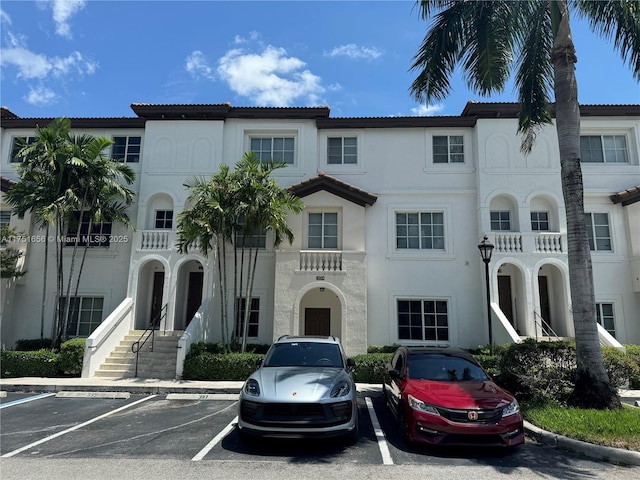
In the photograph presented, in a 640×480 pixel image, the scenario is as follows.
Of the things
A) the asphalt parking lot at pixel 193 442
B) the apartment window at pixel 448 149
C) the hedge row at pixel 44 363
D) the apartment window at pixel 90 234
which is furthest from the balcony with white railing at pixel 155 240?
the apartment window at pixel 448 149

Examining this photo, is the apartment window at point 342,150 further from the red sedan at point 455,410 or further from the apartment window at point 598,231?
the red sedan at point 455,410

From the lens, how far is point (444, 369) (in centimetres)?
774

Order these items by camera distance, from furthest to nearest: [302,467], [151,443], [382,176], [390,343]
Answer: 1. [382,176]
2. [390,343]
3. [151,443]
4. [302,467]

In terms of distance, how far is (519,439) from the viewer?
622cm

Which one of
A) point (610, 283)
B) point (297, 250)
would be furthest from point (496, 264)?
point (297, 250)

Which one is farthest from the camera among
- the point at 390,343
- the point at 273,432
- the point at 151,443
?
the point at 390,343

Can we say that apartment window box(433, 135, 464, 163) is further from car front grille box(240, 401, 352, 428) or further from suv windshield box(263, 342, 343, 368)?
car front grille box(240, 401, 352, 428)

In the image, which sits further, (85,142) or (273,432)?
(85,142)

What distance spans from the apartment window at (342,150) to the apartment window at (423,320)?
6276mm

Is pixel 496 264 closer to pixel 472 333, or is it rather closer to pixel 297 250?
pixel 472 333

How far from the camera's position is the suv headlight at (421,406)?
6252 mm

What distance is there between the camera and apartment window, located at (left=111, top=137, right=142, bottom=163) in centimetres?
1769

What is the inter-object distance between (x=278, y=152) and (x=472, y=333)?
1075 centimetres

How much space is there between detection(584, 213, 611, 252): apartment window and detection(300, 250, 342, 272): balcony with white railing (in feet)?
32.9
